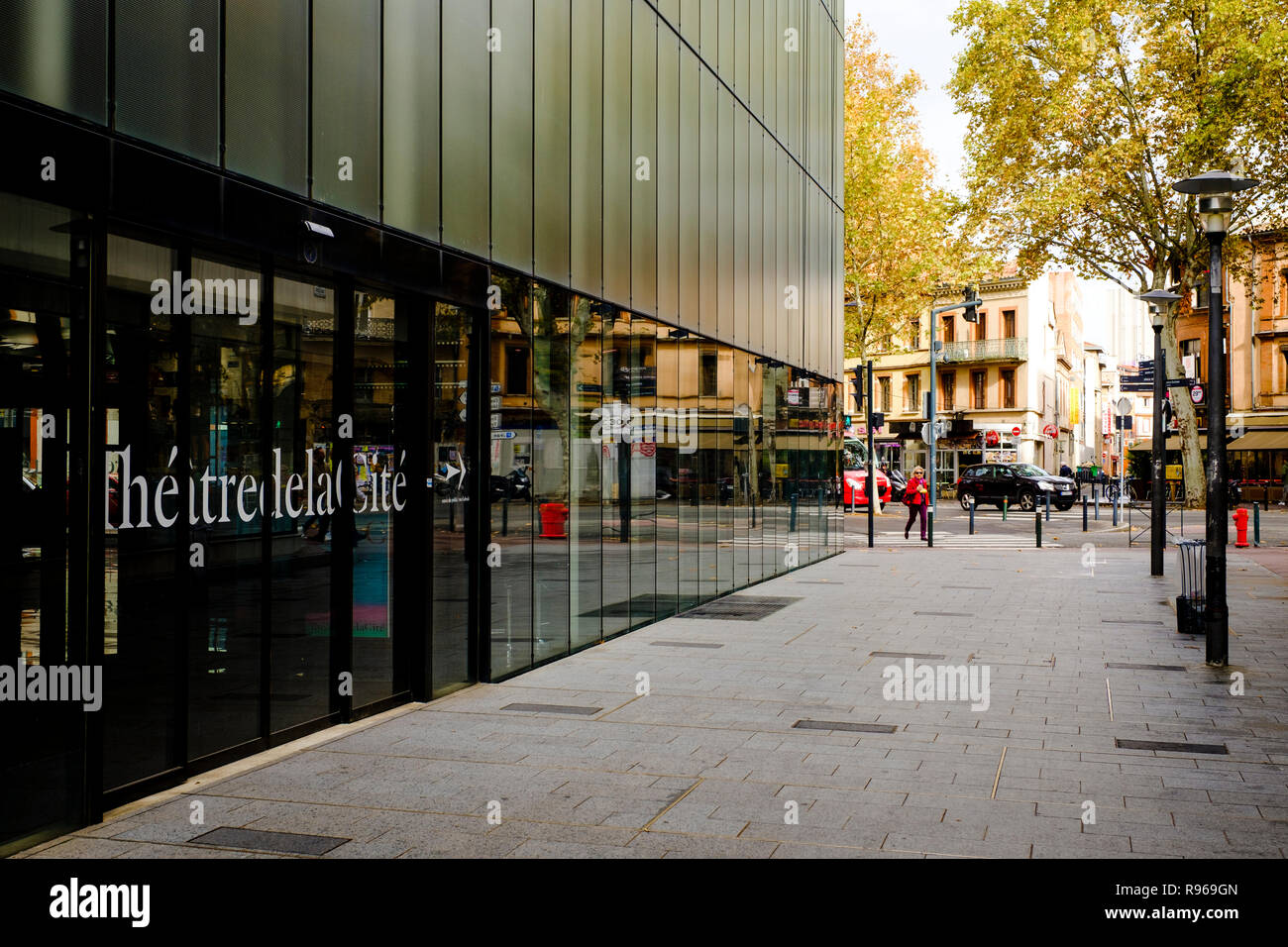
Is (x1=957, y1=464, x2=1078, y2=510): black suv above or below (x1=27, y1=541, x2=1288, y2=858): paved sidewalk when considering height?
above

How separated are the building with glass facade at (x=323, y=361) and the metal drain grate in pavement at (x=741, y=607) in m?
0.40

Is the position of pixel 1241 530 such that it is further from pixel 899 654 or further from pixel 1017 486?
pixel 899 654

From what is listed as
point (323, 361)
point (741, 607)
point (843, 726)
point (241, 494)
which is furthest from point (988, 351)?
→ point (241, 494)

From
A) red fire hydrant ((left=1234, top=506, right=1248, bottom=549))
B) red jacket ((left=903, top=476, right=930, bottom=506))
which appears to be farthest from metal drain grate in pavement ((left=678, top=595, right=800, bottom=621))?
red fire hydrant ((left=1234, top=506, right=1248, bottom=549))

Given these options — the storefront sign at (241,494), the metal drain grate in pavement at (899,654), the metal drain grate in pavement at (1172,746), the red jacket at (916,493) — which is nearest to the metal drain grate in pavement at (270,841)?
the storefront sign at (241,494)

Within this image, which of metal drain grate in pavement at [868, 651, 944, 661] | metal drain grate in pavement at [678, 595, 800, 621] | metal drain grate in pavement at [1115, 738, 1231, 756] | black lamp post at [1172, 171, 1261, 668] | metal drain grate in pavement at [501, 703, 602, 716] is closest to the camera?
metal drain grate in pavement at [1115, 738, 1231, 756]

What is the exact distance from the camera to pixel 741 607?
15633mm

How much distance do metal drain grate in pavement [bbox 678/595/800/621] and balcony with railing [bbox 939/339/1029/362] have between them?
51555 mm

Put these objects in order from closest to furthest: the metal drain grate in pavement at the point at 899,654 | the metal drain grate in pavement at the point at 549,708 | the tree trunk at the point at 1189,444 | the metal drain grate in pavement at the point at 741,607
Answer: the metal drain grate in pavement at the point at 549,708 → the metal drain grate in pavement at the point at 899,654 → the metal drain grate in pavement at the point at 741,607 → the tree trunk at the point at 1189,444

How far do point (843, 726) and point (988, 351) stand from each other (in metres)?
61.8

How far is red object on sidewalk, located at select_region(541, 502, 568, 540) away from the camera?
11211 mm

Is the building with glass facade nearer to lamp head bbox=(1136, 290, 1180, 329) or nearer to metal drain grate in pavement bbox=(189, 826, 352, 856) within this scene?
metal drain grate in pavement bbox=(189, 826, 352, 856)

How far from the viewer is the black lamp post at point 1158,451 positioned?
19359 millimetres

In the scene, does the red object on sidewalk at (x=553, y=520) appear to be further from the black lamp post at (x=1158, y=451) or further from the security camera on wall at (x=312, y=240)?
the black lamp post at (x=1158, y=451)
